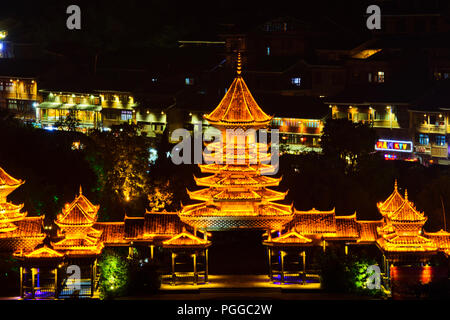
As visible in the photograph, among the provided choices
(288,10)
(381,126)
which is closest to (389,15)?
(288,10)

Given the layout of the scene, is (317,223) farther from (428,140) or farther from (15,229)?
(428,140)

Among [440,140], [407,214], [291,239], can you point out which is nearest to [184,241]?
[291,239]

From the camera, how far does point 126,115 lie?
3078 inches

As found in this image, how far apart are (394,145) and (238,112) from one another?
83.5ft

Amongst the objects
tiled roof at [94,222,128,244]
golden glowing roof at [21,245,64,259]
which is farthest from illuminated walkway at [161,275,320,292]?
golden glowing roof at [21,245,64,259]

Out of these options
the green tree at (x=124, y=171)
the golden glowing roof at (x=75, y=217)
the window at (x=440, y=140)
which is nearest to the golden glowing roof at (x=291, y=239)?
the golden glowing roof at (x=75, y=217)

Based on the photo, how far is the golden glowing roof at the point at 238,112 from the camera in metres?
47.6

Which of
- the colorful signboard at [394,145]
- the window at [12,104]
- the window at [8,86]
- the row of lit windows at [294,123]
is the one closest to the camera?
the colorful signboard at [394,145]

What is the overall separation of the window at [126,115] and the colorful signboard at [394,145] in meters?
17.4

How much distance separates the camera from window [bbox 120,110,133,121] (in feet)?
256

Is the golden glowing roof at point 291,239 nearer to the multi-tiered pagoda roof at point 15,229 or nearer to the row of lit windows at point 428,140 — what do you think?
the multi-tiered pagoda roof at point 15,229
